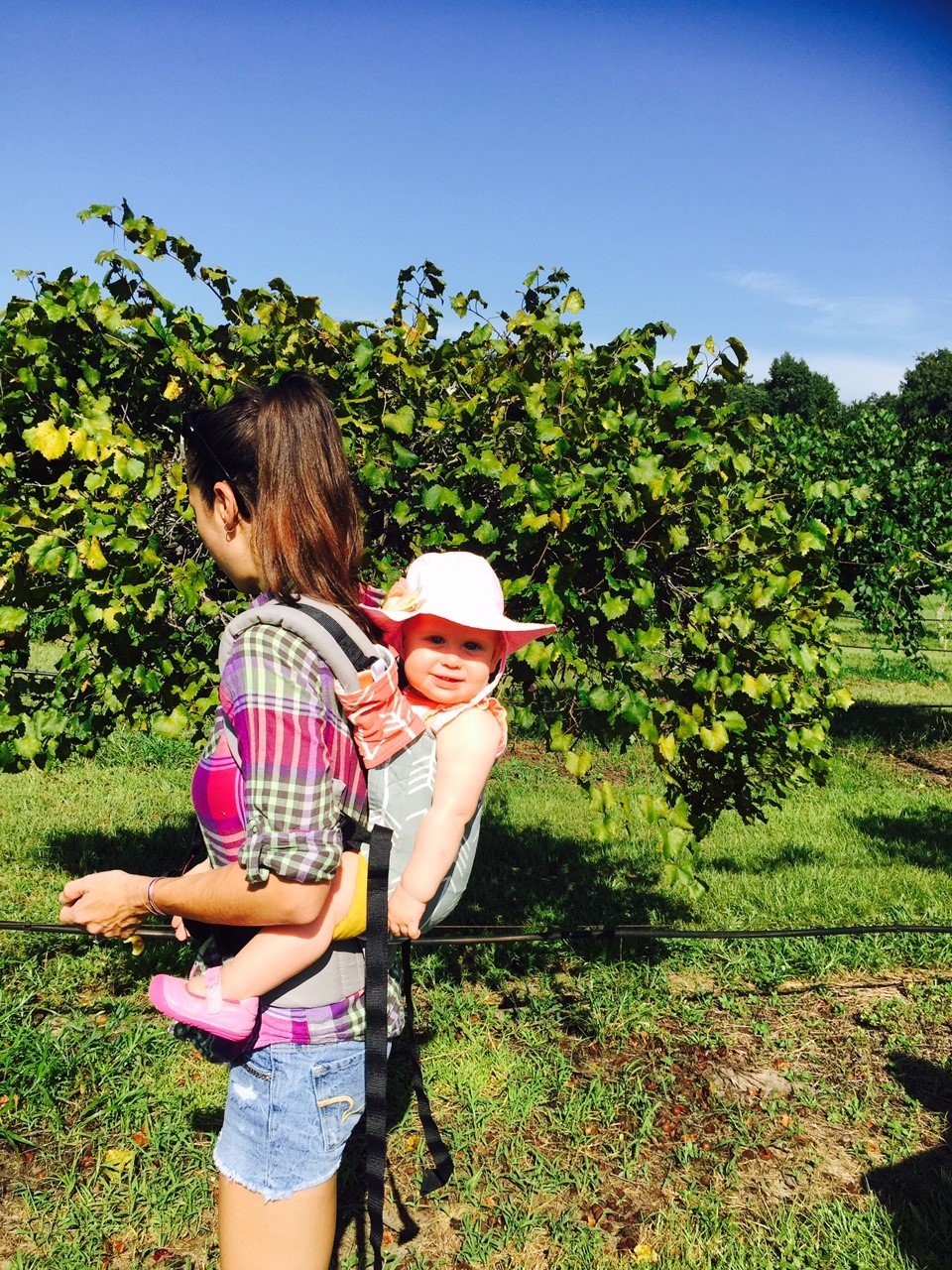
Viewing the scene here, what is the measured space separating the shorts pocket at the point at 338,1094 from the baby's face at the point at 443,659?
0.66m

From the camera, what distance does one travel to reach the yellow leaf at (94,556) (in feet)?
10.3

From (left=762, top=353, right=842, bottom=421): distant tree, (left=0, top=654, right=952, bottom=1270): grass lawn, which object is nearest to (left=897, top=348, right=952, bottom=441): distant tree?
(left=762, top=353, right=842, bottom=421): distant tree

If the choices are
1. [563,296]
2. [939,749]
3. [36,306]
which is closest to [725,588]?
[563,296]

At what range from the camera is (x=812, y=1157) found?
343 cm

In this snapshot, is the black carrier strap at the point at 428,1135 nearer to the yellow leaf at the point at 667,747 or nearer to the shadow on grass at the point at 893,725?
the yellow leaf at the point at 667,747

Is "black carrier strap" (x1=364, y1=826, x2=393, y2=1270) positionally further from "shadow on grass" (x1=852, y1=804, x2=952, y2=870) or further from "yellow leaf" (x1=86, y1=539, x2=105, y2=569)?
"shadow on grass" (x1=852, y1=804, x2=952, y2=870)

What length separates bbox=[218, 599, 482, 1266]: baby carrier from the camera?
1.60 metres

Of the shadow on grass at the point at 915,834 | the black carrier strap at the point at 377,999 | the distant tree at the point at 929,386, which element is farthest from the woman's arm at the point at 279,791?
the distant tree at the point at 929,386

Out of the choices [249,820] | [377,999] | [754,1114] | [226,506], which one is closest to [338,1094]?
[377,999]

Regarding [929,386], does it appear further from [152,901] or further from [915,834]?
[152,901]

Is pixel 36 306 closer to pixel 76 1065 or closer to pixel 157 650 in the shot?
pixel 157 650

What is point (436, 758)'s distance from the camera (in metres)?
1.77

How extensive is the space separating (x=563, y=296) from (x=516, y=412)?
1.58 ft

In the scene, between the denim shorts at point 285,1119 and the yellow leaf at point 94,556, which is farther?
the yellow leaf at point 94,556
